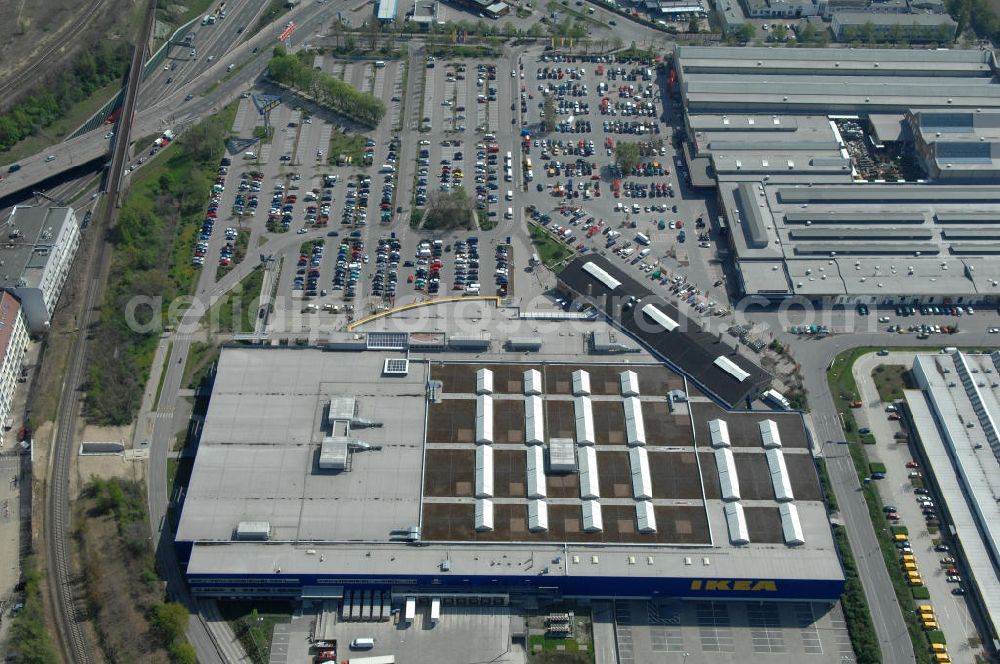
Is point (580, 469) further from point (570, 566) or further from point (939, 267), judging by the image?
point (939, 267)

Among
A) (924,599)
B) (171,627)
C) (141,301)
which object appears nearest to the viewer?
(171,627)

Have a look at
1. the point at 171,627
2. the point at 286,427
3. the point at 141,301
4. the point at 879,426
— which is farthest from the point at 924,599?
the point at 141,301

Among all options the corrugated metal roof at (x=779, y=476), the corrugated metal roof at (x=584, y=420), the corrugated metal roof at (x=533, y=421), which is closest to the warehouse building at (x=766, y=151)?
the corrugated metal roof at (x=584, y=420)

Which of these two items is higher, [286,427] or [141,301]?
[141,301]

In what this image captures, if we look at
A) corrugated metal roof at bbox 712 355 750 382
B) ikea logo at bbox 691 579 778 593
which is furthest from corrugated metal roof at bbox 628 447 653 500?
corrugated metal roof at bbox 712 355 750 382

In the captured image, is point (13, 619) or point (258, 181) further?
point (258, 181)

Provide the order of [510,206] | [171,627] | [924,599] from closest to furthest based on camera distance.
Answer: [171,627], [924,599], [510,206]

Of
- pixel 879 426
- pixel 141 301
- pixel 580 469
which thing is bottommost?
pixel 580 469

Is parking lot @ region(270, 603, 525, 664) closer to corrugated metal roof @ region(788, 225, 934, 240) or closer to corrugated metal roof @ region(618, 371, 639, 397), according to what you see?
corrugated metal roof @ region(618, 371, 639, 397)
